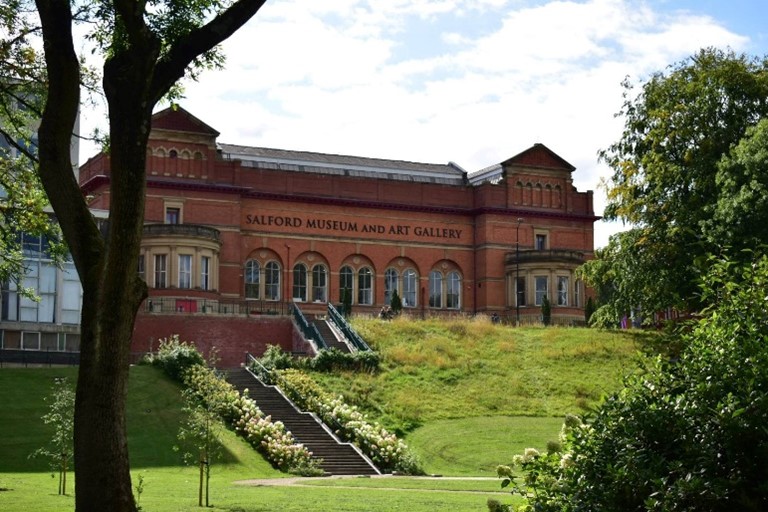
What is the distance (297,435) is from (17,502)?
1397cm

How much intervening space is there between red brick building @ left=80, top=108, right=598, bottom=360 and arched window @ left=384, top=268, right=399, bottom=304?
0.08 metres

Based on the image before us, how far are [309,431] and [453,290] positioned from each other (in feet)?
109

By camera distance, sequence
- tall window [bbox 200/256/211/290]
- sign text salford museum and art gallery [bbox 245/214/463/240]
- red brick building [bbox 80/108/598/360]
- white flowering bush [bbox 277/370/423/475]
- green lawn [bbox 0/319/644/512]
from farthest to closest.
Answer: sign text salford museum and art gallery [bbox 245/214/463/240] < red brick building [bbox 80/108/598/360] < tall window [bbox 200/256/211/290] < white flowering bush [bbox 277/370/423/475] < green lawn [bbox 0/319/644/512]

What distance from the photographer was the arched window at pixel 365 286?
6425 cm

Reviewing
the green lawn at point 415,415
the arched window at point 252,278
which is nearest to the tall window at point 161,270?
the arched window at point 252,278

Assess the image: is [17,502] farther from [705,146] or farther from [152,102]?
[705,146]

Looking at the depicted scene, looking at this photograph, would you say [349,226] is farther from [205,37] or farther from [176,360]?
[205,37]

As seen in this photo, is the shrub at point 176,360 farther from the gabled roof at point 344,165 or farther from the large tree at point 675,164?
the gabled roof at point 344,165

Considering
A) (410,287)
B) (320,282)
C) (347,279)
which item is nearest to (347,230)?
(347,279)

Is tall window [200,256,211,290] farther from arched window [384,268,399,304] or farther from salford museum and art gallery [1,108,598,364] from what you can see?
arched window [384,268,399,304]

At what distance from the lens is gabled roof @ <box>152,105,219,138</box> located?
195 ft

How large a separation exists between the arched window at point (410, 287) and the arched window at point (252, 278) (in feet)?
28.7

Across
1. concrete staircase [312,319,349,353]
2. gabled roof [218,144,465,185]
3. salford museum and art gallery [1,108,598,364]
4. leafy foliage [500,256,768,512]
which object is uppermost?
gabled roof [218,144,465,185]

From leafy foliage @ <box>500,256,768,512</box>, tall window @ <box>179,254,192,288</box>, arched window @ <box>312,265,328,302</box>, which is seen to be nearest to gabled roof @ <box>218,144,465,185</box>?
arched window @ <box>312,265,328,302</box>
